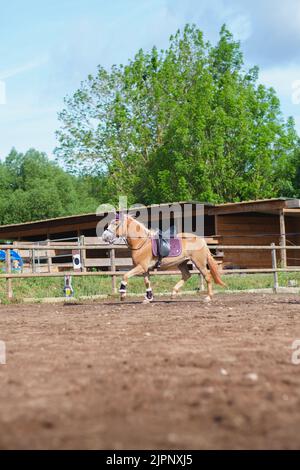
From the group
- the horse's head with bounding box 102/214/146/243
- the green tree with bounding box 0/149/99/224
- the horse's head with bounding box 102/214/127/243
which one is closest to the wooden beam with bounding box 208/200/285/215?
the horse's head with bounding box 102/214/146/243

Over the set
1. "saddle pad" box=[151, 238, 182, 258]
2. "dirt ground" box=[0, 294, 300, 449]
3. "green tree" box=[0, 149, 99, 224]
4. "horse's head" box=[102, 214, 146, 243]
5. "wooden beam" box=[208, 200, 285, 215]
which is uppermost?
"green tree" box=[0, 149, 99, 224]

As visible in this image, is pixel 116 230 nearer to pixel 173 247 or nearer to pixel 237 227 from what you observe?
pixel 173 247

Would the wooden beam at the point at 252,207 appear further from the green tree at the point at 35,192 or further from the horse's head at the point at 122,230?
the green tree at the point at 35,192

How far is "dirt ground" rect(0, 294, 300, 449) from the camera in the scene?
376 cm

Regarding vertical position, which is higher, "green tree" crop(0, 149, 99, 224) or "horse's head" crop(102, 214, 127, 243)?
"green tree" crop(0, 149, 99, 224)

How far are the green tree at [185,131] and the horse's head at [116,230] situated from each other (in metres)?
25.4

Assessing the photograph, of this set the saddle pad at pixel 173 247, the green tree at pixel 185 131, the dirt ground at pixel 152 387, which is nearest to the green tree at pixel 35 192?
the green tree at pixel 185 131

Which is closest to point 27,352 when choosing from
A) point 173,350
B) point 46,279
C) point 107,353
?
point 107,353

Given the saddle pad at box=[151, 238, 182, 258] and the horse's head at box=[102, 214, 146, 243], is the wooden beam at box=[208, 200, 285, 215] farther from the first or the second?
the horse's head at box=[102, 214, 146, 243]

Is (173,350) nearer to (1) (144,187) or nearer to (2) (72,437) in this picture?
(2) (72,437)

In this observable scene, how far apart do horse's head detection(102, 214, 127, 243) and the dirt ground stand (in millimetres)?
5703

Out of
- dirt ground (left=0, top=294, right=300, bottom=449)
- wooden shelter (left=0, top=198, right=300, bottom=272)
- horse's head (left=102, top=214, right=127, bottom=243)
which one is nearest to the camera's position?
dirt ground (left=0, top=294, right=300, bottom=449)
